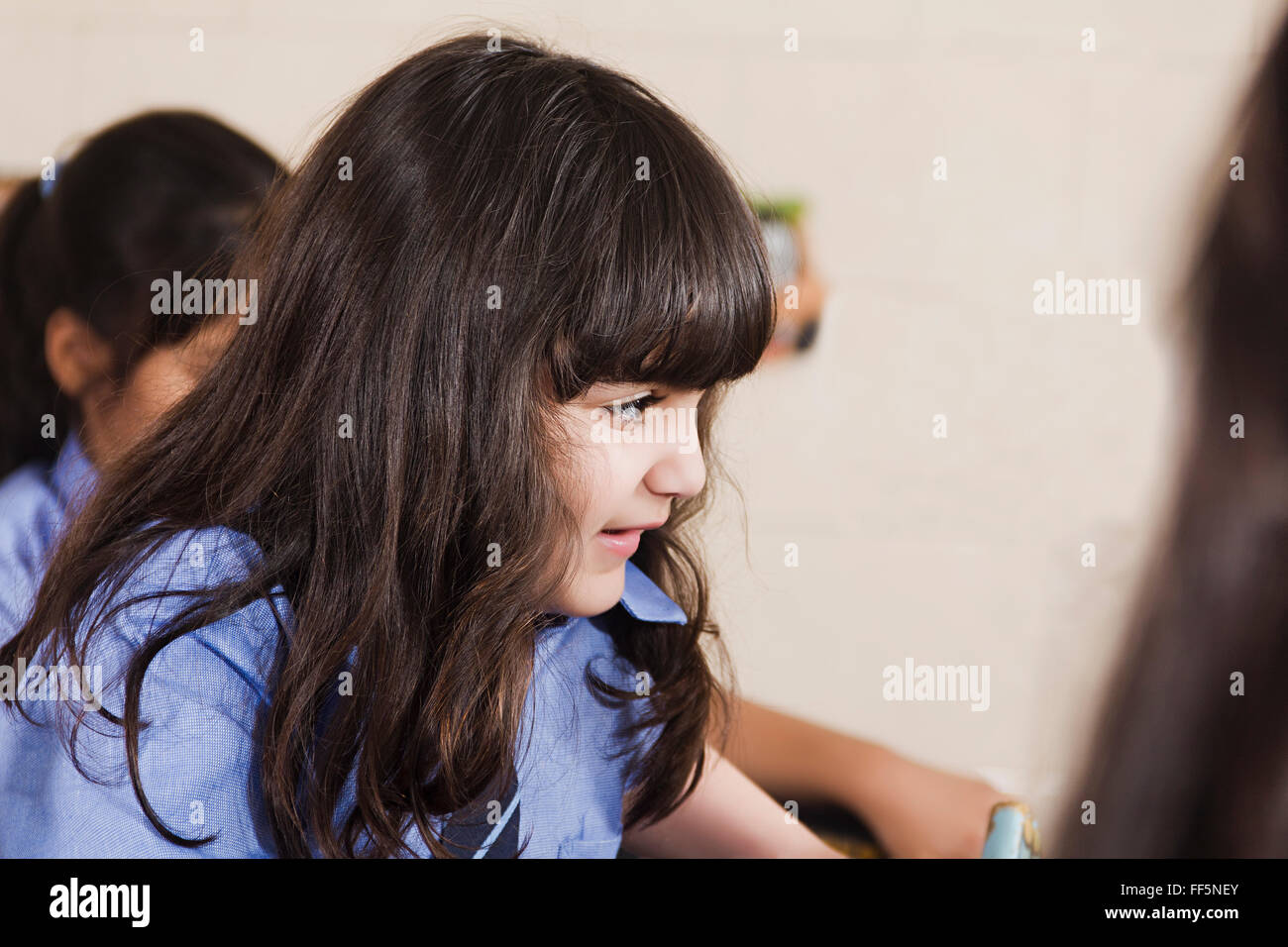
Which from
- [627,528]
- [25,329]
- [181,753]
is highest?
[25,329]

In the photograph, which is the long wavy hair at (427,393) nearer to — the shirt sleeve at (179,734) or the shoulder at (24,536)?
the shirt sleeve at (179,734)

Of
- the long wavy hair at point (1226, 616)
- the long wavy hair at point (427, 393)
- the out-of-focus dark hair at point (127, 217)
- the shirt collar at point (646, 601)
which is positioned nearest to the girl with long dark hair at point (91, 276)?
the out-of-focus dark hair at point (127, 217)

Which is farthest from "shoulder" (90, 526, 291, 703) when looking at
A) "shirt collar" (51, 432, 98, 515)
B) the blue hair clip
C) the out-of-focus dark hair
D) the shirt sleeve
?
the blue hair clip

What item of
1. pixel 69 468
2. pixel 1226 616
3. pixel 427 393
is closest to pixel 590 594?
pixel 427 393

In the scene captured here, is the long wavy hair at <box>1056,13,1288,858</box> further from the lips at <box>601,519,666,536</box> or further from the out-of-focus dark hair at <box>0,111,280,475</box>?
the out-of-focus dark hair at <box>0,111,280,475</box>

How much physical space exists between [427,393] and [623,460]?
13cm

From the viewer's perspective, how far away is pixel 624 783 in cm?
86

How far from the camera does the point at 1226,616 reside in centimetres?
86

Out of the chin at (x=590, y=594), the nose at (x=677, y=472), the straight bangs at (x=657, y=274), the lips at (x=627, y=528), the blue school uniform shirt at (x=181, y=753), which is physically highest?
the straight bangs at (x=657, y=274)

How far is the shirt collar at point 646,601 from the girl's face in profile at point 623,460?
108 millimetres

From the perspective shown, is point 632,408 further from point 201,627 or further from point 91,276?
point 91,276

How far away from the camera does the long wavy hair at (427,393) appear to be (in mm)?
625

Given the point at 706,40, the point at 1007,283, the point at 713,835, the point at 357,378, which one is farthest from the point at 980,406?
the point at 357,378

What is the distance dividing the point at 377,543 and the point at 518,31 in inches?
16.7
